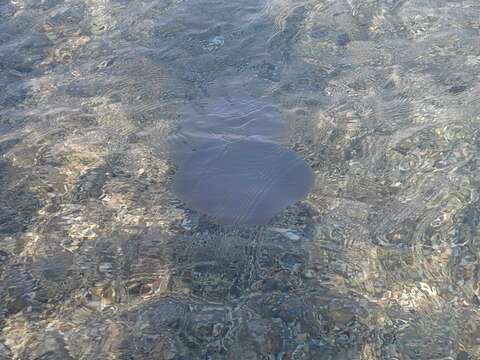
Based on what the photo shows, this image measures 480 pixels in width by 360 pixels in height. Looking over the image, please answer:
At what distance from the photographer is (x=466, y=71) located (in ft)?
21.5

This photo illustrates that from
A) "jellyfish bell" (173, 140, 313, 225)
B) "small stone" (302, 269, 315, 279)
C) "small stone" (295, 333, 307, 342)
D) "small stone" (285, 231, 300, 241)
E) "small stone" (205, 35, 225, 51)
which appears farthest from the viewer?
"small stone" (205, 35, 225, 51)

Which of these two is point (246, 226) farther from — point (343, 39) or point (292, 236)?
point (343, 39)

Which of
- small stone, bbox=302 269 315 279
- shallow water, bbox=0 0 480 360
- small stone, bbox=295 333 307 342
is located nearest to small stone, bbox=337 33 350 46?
shallow water, bbox=0 0 480 360

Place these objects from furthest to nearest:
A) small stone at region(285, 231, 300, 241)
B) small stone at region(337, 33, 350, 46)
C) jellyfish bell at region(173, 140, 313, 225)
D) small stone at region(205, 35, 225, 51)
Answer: small stone at region(205, 35, 225, 51) → small stone at region(337, 33, 350, 46) → jellyfish bell at region(173, 140, 313, 225) → small stone at region(285, 231, 300, 241)

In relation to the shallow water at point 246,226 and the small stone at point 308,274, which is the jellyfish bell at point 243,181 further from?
the small stone at point 308,274

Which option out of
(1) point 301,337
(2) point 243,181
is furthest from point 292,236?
(1) point 301,337

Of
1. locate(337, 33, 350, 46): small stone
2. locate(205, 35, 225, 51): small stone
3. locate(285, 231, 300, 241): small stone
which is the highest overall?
locate(205, 35, 225, 51): small stone

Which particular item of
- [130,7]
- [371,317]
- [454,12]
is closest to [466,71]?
[454,12]

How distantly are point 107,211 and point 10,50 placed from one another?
181 inches

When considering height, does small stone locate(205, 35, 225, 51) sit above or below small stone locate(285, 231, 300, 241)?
above

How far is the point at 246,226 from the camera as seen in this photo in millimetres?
4676

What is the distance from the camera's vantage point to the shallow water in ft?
12.6

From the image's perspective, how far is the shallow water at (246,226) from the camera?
384 cm

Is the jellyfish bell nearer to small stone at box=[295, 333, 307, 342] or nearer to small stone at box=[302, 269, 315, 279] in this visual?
small stone at box=[302, 269, 315, 279]
